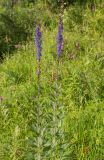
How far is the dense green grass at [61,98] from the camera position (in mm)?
2877

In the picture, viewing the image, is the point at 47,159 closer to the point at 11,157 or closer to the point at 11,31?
the point at 11,157

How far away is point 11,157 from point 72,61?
2.64 meters

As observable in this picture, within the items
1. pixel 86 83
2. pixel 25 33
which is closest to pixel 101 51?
pixel 86 83

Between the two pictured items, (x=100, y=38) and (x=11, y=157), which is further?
(x=100, y=38)

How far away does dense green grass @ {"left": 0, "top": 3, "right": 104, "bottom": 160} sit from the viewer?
2877mm

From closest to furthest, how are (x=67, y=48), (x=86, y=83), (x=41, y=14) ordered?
(x=86, y=83) → (x=67, y=48) → (x=41, y=14)

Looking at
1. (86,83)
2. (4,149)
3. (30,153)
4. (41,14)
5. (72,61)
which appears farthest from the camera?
(41,14)

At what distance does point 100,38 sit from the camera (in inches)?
248

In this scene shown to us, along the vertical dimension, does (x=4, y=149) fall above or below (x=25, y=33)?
below

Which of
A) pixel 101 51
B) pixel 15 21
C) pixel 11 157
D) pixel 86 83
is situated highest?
pixel 15 21

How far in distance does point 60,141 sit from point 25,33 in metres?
5.16

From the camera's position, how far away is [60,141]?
2.94 meters

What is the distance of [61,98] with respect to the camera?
4.31 meters

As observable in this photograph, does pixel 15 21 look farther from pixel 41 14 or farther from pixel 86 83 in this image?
pixel 86 83
